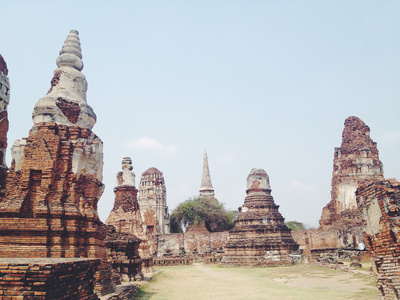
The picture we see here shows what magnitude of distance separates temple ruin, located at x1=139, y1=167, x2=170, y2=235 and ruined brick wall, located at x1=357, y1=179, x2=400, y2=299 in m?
35.9

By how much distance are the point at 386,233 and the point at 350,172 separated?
26.7 m

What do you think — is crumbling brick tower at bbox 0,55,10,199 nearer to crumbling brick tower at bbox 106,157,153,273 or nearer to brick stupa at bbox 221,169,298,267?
crumbling brick tower at bbox 106,157,153,273

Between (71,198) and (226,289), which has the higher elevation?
(71,198)

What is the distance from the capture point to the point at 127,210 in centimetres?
1697

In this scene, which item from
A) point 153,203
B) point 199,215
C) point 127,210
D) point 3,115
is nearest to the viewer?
point 3,115

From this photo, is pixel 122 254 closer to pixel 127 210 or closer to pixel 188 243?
pixel 127 210

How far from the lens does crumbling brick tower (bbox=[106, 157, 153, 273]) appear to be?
55.4 ft

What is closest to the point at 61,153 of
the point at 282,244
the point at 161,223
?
the point at 282,244

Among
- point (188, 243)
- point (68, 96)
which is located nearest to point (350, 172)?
point (188, 243)

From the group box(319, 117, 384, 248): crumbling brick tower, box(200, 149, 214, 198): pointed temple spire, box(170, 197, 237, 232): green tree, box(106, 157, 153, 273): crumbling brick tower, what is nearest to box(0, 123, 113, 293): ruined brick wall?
box(106, 157, 153, 273): crumbling brick tower

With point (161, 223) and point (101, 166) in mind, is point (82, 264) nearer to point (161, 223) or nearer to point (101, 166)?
point (101, 166)

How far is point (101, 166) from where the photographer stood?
8.37m

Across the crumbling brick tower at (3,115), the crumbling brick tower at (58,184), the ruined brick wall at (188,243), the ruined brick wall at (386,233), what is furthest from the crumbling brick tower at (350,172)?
the crumbling brick tower at (3,115)

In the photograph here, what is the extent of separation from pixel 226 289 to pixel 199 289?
93 cm
